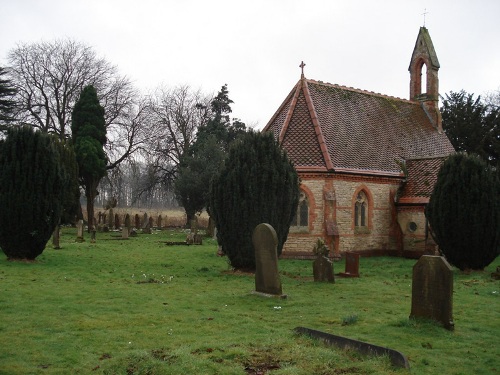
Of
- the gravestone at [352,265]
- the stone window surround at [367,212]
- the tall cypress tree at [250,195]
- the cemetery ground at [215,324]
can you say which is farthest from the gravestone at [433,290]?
the stone window surround at [367,212]

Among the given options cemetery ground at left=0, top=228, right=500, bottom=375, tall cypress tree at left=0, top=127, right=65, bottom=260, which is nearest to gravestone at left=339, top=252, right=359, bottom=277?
cemetery ground at left=0, top=228, right=500, bottom=375

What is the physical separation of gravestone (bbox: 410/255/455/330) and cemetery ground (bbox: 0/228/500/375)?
23 cm

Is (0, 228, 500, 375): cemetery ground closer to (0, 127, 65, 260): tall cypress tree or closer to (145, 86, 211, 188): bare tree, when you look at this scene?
(0, 127, 65, 260): tall cypress tree

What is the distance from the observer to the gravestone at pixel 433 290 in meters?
8.70

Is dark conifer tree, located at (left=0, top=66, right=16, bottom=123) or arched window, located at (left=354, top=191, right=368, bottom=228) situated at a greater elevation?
dark conifer tree, located at (left=0, top=66, right=16, bottom=123)

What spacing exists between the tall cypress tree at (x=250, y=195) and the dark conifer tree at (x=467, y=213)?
515cm

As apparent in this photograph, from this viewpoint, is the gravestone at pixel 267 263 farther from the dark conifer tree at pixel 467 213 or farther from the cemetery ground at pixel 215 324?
the dark conifer tree at pixel 467 213

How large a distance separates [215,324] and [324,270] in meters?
6.31

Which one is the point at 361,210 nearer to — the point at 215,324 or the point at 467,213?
the point at 467,213

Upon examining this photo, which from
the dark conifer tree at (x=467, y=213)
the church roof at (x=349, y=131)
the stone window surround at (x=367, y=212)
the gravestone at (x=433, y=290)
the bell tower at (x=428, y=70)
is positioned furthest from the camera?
the bell tower at (x=428, y=70)

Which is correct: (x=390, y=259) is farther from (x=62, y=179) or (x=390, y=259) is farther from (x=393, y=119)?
(x=62, y=179)

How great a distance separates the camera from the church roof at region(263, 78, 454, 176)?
73.7ft

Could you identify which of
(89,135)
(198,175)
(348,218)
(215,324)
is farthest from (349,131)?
(89,135)

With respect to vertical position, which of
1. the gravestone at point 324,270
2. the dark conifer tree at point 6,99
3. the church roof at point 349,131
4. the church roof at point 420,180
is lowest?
the gravestone at point 324,270
